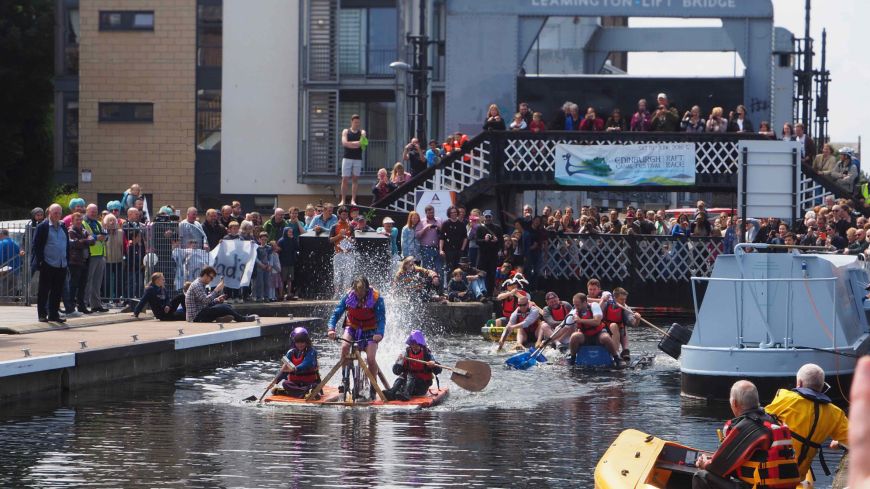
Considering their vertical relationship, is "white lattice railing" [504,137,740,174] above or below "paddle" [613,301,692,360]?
above

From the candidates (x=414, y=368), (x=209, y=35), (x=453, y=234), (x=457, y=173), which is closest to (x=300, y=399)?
(x=414, y=368)

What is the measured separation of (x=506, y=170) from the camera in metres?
32.8

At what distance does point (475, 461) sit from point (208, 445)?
2.84 m

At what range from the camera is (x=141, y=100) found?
162 feet

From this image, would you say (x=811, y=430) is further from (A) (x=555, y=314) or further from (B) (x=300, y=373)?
(A) (x=555, y=314)

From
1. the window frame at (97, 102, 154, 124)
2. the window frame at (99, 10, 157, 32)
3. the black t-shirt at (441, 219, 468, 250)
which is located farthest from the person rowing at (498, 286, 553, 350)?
the window frame at (99, 10, 157, 32)

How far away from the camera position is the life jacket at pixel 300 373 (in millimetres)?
17984

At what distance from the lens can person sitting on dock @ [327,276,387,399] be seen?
17812 mm

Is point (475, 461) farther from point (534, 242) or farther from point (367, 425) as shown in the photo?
point (534, 242)

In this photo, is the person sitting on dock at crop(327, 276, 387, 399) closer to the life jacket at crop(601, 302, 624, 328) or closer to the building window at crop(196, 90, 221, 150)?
the life jacket at crop(601, 302, 624, 328)

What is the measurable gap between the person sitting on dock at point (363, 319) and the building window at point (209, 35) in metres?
33.0

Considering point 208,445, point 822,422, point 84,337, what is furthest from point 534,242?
point 822,422

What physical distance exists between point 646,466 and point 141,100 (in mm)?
41301

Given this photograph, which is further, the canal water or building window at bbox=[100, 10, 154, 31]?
building window at bbox=[100, 10, 154, 31]
